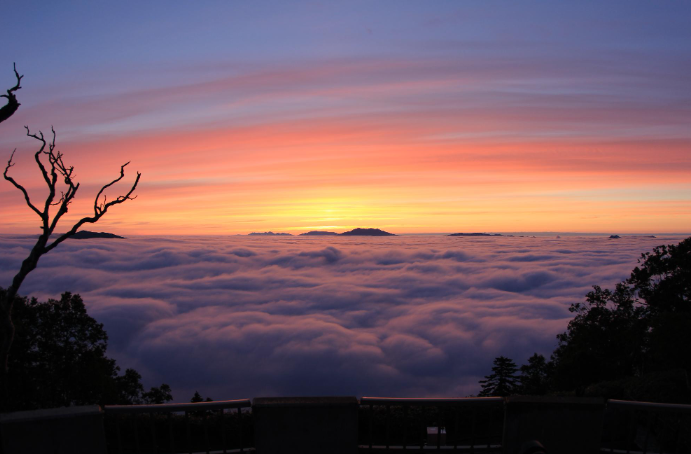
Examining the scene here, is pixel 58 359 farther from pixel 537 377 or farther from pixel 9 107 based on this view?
pixel 537 377

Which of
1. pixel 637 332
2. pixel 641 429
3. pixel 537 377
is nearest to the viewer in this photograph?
pixel 641 429

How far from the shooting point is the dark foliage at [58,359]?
21.5 m

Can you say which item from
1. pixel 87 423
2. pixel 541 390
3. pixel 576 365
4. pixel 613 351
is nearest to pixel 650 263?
pixel 613 351

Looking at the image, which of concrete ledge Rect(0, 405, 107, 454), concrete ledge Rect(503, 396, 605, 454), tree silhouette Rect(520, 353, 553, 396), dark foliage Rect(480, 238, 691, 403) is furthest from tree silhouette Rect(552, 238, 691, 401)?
concrete ledge Rect(0, 405, 107, 454)

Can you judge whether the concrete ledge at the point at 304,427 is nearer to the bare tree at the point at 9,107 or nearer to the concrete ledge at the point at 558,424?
the concrete ledge at the point at 558,424

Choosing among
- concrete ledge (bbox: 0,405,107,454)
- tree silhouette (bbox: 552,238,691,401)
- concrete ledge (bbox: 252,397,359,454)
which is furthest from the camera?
tree silhouette (bbox: 552,238,691,401)

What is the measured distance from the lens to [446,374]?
4692 inches

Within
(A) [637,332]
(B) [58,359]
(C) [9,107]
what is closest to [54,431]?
(C) [9,107]

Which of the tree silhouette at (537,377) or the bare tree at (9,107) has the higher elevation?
the bare tree at (9,107)

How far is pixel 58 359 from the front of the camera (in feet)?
76.1

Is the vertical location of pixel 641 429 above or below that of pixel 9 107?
below

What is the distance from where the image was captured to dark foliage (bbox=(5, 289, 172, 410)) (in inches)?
848

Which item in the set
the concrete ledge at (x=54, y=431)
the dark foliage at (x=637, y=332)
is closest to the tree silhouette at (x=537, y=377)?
the dark foliage at (x=637, y=332)

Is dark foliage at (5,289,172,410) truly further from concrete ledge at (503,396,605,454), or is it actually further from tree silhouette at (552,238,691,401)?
tree silhouette at (552,238,691,401)
